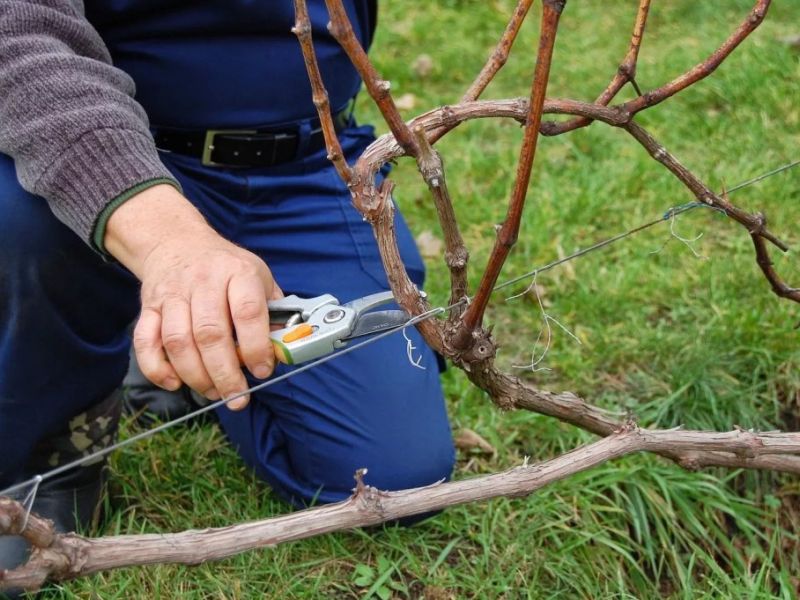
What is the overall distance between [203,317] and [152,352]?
0.07m

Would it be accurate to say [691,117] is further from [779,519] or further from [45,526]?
[45,526]

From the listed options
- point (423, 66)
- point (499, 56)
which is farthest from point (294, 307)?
point (423, 66)

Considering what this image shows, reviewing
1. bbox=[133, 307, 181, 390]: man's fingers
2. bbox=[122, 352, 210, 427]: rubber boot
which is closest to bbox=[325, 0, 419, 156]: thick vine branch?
bbox=[133, 307, 181, 390]: man's fingers

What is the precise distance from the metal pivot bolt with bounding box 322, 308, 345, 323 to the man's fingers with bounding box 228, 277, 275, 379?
0.22ft

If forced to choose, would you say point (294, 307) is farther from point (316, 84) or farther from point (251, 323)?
point (316, 84)

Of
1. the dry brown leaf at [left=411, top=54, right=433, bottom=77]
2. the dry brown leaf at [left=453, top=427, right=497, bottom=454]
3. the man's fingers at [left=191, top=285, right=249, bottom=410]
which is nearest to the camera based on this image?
the man's fingers at [left=191, top=285, right=249, bottom=410]

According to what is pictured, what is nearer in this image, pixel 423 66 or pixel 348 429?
pixel 348 429

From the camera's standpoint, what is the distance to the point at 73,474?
1495 millimetres

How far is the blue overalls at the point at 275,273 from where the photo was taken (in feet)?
4.80

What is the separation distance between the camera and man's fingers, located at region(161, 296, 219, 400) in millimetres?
1021

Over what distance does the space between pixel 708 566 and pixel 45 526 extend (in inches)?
43.5

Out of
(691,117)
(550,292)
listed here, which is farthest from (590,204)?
(691,117)

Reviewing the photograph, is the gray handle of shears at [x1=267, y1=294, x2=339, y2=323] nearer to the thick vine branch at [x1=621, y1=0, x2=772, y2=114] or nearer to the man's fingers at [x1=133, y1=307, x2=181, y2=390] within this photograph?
the man's fingers at [x1=133, y1=307, x2=181, y2=390]

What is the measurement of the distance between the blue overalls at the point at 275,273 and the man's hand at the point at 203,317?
379mm
